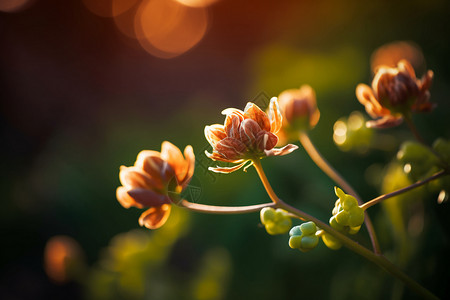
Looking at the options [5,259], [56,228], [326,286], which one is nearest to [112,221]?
[56,228]

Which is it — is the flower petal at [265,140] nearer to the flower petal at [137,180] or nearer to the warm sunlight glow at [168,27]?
the flower petal at [137,180]

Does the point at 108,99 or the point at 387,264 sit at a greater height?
the point at 108,99

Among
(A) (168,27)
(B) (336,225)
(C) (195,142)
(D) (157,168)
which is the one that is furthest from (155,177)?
(A) (168,27)

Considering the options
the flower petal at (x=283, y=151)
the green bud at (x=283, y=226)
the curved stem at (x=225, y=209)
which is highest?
the flower petal at (x=283, y=151)

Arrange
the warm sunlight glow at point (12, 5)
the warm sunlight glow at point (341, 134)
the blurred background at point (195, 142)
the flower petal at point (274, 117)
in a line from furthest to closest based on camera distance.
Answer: the warm sunlight glow at point (12, 5) → the blurred background at point (195, 142) → the warm sunlight glow at point (341, 134) → the flower petal at point (274, 117)

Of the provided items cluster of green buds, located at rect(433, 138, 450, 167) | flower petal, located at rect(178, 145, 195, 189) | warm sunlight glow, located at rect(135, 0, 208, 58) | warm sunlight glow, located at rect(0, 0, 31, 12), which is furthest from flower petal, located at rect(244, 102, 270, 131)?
warm sunlight glow, located at rect(0, 0, 31, 12)

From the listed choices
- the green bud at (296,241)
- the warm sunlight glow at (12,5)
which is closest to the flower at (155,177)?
the green bud at (296,241)

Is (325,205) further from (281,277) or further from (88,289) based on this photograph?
(88,289)
